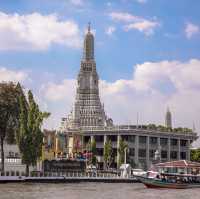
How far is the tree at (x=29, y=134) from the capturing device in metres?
93.4

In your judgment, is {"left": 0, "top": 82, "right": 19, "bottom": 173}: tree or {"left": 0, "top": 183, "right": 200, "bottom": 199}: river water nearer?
{"left": 0, "top": 183, "right": 200, "bottom": 199}: river water

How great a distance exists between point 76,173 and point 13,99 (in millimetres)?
19323

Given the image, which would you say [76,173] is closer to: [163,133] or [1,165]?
[1,165]

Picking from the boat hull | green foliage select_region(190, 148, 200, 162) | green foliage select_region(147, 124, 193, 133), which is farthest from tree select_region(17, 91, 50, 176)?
green foliage select_region(190, 148, 200, 162)

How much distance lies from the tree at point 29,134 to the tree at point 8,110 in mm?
2996

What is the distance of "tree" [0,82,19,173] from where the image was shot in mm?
96688

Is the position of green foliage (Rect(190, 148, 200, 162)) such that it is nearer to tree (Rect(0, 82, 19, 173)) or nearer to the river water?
tree (Rect(0, 82, 19, 173))

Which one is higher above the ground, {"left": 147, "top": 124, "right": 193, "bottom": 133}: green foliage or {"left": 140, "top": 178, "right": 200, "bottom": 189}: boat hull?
{"left": 147, "top": 124, "right": 193, "bottom": 133}: green foliage

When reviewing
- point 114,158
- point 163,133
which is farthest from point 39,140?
point 163,133

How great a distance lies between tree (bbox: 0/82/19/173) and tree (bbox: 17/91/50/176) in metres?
3.00

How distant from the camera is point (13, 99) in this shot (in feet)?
323

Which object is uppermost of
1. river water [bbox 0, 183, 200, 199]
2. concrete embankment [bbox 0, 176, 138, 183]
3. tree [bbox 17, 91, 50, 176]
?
tree [bbox 17, 91, 50, 176]

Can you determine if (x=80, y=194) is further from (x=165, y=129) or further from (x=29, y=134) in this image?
(x=165, y=129)

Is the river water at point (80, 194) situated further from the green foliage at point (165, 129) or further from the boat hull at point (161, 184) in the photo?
the green foliage at point (165, 129)
